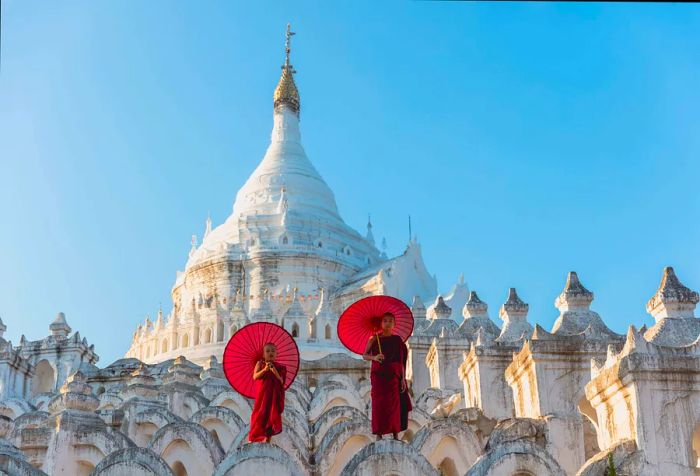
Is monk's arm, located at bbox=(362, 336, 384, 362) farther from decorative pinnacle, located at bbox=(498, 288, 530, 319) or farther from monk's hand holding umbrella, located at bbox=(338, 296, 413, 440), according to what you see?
decorative pinnacle, located at bbox=(498, 288, 530, 319)

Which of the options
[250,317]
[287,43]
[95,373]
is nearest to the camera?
[95,373]

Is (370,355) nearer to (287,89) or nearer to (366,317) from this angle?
(366,317)

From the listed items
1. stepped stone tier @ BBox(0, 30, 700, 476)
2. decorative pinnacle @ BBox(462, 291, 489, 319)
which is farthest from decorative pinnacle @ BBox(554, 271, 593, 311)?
decorative pinnacle @ BBox(462, 291, 489, 319)

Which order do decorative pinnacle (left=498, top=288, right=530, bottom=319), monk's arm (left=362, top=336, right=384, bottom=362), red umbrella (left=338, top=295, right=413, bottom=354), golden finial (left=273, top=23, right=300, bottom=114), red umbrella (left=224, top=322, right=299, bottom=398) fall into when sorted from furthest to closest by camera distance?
golden finial (left=273, top=23, right=300, bottom=114)
decorative pinnacle (left=498, top=288, right=530, bottom=319)
red umbrella (left=338, top=295, right=413, bottom=354)
red umbrella (left=224, top=322, right=299, bottom=398)
monk's arm (left=362, top=336, right=384, bottom=362)

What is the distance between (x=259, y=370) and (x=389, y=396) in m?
1.75

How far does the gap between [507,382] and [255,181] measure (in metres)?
52.2

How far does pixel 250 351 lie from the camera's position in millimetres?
12422

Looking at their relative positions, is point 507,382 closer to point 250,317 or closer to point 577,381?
point 577,381

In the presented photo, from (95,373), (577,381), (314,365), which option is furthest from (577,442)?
(95,373)

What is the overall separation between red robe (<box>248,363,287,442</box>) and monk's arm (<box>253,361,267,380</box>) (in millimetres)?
42

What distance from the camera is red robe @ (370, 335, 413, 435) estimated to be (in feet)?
38.5

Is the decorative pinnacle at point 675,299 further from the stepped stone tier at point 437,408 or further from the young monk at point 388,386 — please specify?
the young monk at point 388,386

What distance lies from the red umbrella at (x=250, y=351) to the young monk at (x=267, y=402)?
1.06 ft

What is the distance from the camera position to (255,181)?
69.2m
